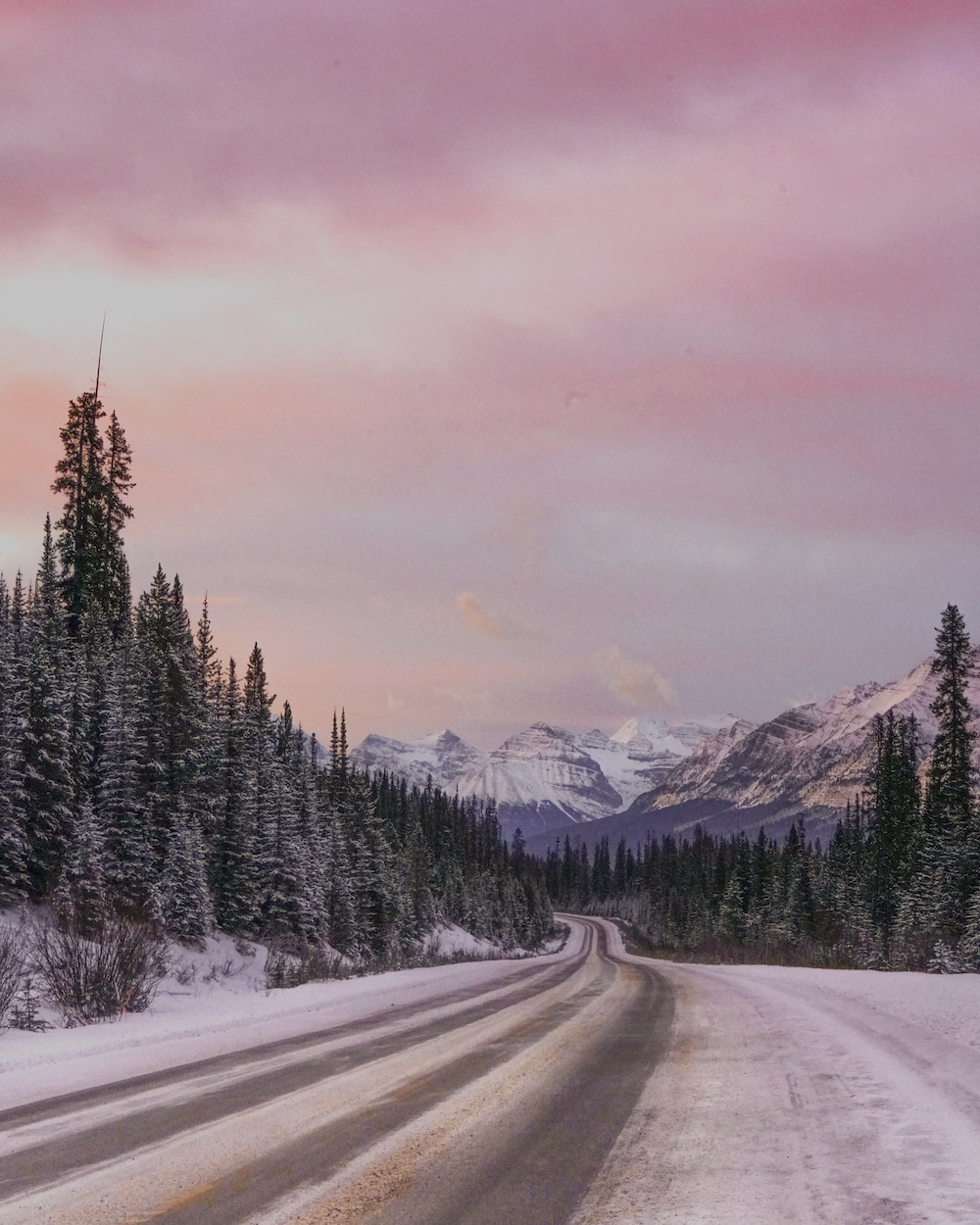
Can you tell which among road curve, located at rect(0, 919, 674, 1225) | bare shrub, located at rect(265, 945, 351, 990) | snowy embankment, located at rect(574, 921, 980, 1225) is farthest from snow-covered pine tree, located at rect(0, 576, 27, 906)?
snowy embankment, located at rect(574, 921, 980, 1225)

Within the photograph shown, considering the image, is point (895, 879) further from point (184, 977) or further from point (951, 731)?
point (184, 977)

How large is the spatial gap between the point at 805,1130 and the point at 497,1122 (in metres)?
2.33

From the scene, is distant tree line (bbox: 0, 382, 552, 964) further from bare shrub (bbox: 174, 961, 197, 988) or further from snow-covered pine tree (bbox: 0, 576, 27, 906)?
bare shrub (bbox: 174, 961, 197, 988)

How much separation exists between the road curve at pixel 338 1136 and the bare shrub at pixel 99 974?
4472 mm

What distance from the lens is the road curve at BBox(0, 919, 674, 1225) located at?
544cm

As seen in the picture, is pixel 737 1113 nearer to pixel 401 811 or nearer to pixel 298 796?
pixel 298 796

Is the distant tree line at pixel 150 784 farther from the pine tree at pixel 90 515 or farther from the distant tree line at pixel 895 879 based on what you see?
the distant tree line at pixel 895 879

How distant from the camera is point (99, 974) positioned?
15.4m

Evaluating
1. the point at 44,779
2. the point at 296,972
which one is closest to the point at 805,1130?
the point at 296,972

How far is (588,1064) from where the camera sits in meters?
10.5

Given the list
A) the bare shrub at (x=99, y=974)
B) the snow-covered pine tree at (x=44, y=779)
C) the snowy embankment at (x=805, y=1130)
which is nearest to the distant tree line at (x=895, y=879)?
the snowy embankment at (x=805, y=1130)

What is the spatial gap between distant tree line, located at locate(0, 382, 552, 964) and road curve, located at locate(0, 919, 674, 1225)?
11809 millimetres

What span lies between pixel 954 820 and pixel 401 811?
75901 millimetres

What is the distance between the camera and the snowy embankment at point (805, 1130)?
527cm
